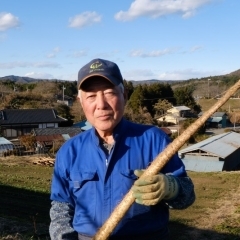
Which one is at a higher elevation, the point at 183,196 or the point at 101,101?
the point at 101,101

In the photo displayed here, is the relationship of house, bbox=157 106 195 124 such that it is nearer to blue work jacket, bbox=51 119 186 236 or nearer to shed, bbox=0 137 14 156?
shed, bbox=0 137 14 156

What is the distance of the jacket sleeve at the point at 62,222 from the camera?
2.25 meters

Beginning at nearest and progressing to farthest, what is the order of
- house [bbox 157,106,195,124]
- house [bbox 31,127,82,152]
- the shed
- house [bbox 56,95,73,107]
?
the shed, house [bbox 31,127,82,152], house [bbox 157,106,195,124], house [bbox 56,95,73,107]

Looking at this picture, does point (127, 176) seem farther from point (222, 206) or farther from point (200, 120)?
point (222, 206)

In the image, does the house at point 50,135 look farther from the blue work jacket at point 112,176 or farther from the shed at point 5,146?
the blue work jacket at point 112,176

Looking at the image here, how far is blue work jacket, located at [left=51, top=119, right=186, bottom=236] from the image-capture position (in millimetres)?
2150

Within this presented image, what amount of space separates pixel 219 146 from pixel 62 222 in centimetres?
2471

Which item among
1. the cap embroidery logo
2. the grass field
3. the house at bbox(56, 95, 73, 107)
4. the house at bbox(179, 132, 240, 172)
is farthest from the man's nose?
the house at bbox(56, 95, 73, 107)

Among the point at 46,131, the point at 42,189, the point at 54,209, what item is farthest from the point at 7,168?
the point at 54,209

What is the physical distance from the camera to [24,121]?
121 feet

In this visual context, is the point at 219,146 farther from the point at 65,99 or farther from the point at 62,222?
the point at 65,99

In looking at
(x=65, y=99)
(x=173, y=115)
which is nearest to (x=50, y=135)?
(x=173, y=115)

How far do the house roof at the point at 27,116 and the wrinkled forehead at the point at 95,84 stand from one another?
116 ft

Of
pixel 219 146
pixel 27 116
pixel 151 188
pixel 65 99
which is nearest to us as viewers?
pixel 151 188
